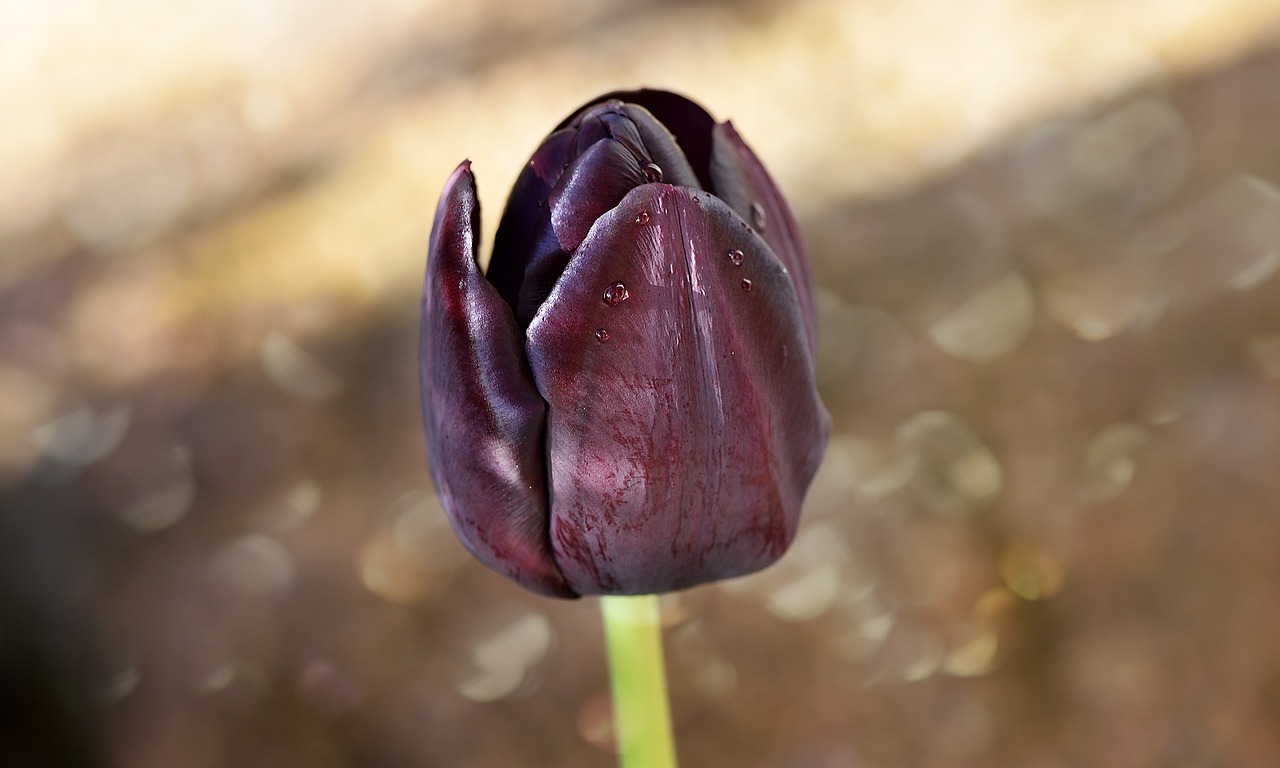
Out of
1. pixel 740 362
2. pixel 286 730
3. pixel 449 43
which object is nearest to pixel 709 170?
pixel 740 362

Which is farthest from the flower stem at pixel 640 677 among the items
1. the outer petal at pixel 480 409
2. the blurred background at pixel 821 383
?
the blurred background at pixel 821 383

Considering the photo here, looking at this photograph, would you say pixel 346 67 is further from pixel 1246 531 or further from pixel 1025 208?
pixel 1246 531

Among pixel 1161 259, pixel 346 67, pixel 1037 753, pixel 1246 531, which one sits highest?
pixel 346 67

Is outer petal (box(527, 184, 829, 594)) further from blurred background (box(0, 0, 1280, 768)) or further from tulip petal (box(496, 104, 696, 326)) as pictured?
blurred background (box(0, 0, 1280, 768))

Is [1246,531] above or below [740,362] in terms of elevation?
below

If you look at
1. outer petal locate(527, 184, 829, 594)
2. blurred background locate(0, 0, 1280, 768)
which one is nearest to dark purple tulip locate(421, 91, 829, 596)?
outer petal locate(527, 184, 829, 594)

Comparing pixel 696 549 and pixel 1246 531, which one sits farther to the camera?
pixel 1246 531

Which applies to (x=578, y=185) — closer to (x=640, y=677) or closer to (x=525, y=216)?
(x=525, y=216)
